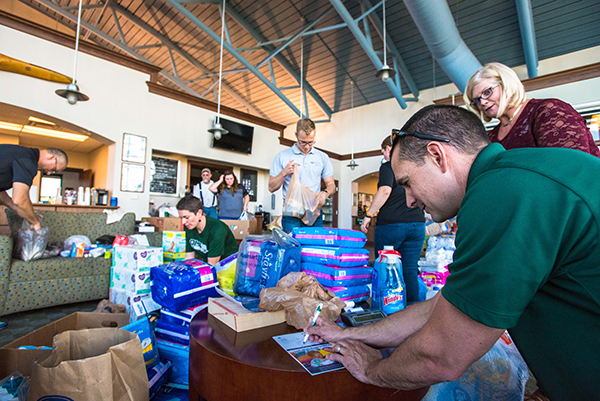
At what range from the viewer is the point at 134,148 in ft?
17.8

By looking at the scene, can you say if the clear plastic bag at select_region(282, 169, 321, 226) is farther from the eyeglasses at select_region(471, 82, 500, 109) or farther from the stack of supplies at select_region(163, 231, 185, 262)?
the stack of supplies at select_region(163, 231, 185, 262)

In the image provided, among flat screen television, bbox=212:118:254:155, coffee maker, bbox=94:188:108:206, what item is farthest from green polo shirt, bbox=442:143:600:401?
flat screen television, bbox=212:118:254:155

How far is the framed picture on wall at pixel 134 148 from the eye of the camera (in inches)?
209

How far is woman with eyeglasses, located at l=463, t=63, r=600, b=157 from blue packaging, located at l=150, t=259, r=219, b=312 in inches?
56.8

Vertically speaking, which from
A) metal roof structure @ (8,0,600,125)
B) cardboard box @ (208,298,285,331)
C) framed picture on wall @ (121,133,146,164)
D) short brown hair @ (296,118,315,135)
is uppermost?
metal roof structure @ (8,0,600,125)

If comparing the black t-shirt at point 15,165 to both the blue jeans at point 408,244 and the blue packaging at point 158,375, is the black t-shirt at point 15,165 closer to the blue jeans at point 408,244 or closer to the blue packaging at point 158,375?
the blue packaging at point 158,375

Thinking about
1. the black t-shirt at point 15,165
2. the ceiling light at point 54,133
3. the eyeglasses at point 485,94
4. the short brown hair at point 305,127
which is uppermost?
the ceiling light at point 54,133

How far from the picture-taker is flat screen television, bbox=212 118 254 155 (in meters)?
6.62

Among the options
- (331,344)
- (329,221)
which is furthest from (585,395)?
(329,221)

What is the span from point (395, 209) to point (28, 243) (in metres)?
3.25

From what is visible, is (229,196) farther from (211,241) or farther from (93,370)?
(93,370)

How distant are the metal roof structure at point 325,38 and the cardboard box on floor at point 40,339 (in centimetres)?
519

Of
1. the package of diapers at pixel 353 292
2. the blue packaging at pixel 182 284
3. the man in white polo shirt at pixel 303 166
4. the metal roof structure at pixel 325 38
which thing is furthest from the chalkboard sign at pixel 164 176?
the package of diapers at pixel 353 292

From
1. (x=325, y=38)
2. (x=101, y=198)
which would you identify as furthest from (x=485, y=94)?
(x=325, y=38)
